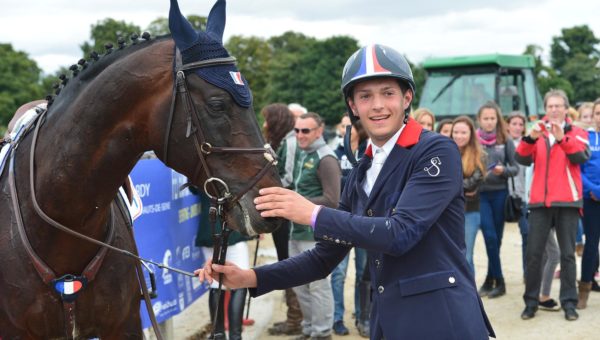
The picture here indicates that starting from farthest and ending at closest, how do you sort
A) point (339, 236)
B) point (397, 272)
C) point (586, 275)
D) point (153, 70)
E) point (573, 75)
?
point (573, 75)
point (586, 275)
point (153, 70)
point (397, 272)
point (339, 236)

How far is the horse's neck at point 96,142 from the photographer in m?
2.61

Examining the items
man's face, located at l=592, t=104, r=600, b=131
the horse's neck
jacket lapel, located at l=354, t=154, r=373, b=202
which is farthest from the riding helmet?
man's face, located at l=592, t=104, r=600, b=131

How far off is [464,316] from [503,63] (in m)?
12.5

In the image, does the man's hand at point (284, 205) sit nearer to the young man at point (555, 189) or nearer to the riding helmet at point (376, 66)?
the riding helmet at point (376, 66)

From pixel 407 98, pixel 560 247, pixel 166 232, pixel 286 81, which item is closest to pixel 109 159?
pixel 407 98

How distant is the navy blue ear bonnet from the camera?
2.46m

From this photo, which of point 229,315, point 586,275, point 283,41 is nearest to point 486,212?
point 586,275

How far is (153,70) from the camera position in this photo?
8.51 ft

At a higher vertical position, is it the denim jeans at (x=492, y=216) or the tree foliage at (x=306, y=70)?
the tree foliage at (x=306, y=70)

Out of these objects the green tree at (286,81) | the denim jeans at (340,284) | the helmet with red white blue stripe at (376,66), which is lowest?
the denim jeans at (340,284)

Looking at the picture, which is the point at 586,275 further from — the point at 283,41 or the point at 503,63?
→ the point at 283,41

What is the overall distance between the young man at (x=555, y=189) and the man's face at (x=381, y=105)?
441cm

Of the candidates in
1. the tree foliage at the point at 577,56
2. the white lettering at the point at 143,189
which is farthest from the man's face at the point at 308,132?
the tree foliage at the point at 577,56

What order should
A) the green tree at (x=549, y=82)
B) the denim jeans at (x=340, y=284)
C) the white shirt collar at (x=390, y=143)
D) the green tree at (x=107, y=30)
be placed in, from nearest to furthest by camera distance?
the white shirt collar at (x=390, y=143) < the denim jeans at (x=340, y=284) < the green tree at (x=549, y=82) < the green tree at (x=107, y=30)
